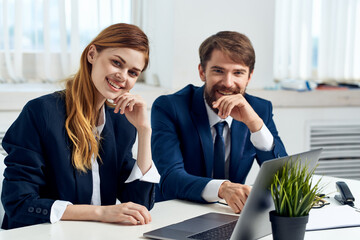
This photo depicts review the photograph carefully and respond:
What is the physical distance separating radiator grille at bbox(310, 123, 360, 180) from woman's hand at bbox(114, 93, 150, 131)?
6.44 ft

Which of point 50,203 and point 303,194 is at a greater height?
point 303,194

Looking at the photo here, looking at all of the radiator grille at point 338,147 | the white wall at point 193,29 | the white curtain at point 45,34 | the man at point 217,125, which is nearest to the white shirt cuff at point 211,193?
the man at point 217,125

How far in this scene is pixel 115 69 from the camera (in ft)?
5.73

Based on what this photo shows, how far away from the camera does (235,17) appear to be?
3.19 m

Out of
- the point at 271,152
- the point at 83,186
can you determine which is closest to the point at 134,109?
the point at 83,186

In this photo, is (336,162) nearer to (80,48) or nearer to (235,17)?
(235,17)

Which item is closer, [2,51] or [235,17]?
[2,51]

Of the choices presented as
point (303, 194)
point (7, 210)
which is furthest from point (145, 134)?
point (303, 194)

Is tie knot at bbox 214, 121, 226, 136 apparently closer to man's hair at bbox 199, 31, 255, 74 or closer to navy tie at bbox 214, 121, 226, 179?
navy tie at bbox 214, 121, 226, 179

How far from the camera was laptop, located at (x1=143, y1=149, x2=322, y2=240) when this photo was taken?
126cm

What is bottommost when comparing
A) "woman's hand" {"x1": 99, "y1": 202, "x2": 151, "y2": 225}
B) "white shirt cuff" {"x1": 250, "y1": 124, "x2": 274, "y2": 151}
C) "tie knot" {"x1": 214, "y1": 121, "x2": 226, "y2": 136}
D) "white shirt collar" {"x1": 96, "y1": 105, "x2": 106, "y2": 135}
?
"woman's hand" {"x1": 99, "y1": 202, "x2": 151, "y2": 225}

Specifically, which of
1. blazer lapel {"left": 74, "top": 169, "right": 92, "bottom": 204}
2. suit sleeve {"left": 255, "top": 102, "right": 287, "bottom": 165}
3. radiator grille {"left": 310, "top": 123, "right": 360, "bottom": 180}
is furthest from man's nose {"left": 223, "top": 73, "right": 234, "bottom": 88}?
radiator grille {"left": 310, "top": 123, "right": 360, "bottom": 180}

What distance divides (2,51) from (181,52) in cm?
101

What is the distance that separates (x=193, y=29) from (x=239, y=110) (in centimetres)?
108
